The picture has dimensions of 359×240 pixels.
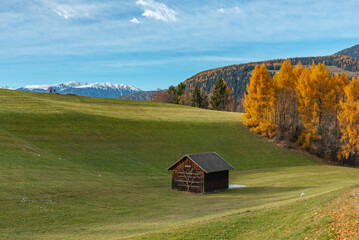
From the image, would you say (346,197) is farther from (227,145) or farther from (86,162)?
(227,145)

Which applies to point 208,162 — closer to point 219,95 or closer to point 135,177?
point 135,177

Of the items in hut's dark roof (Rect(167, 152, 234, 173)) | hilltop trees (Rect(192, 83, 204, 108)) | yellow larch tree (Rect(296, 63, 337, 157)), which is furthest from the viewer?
hilltop trees (Rect(192, 83, 204, 108))

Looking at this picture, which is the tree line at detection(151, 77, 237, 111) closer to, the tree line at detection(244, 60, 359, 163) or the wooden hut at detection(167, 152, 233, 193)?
the tree line at detection(244, 60, 359, 163)

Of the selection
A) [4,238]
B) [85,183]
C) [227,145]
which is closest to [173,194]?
[85,183]

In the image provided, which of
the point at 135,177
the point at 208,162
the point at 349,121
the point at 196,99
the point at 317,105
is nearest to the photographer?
the point at 208,162

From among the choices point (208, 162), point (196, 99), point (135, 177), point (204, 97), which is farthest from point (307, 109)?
point (204, 97)

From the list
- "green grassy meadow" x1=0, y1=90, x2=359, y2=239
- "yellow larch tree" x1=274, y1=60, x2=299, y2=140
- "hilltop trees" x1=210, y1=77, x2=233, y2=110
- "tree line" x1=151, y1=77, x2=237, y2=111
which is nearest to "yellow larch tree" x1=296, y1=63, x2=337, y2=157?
"yellow larch tree" x1=274, y1=60, x2=299, y2=140

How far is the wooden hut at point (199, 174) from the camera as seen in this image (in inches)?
1637

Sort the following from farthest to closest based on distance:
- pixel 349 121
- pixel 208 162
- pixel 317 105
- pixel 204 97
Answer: pixel 204 97 < pixel 317 105 < pixel 349 121 < pixel 208 162

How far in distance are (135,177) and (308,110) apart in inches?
1752

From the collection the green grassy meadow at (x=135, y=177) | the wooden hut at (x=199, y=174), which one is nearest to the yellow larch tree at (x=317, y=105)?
the green grassy meadow at (x=135, y=177)

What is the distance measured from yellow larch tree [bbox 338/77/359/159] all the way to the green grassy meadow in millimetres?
6535

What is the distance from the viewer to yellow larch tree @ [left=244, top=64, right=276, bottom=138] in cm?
7512

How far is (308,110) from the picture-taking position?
7212 centimetres
